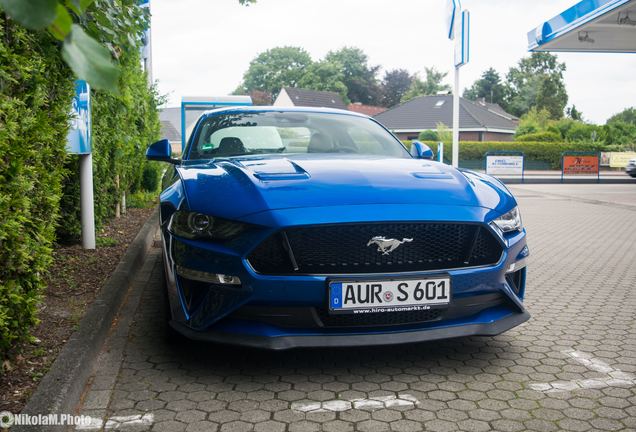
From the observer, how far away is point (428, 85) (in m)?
86.9

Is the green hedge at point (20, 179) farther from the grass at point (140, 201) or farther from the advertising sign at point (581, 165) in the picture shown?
the advertising sign at point (581, 165)

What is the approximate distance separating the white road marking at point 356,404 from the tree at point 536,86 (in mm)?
82274

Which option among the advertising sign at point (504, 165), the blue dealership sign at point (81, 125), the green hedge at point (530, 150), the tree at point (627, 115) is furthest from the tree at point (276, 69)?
the blue dealership sign at point (81, 125)

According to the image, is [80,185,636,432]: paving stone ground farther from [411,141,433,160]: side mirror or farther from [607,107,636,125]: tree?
[607,107,636,125]: tree

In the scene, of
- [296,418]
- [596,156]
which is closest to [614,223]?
[296,418]

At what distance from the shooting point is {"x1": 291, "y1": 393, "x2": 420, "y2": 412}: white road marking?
2787 millimetres

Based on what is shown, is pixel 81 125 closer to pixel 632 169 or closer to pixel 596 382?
pixel 596 382

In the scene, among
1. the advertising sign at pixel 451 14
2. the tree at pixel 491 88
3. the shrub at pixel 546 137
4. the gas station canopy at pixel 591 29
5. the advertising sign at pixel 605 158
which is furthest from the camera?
the tree at pixel 491 88

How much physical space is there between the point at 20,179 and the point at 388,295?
1.79m

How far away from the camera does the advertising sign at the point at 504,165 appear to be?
25359mm

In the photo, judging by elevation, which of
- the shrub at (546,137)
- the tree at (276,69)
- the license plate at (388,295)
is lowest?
the license plate at (388,295)

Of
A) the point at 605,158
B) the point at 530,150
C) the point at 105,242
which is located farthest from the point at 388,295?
the point at 530,150

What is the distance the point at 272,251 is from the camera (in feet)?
9.69

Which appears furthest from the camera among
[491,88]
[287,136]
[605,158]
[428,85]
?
[491,88]
